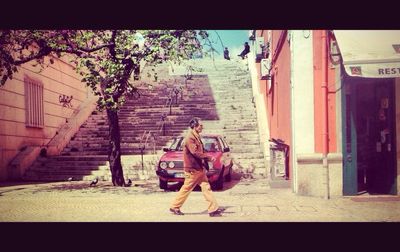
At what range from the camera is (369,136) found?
423 inches

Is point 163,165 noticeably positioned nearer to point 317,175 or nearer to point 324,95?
point 317,175

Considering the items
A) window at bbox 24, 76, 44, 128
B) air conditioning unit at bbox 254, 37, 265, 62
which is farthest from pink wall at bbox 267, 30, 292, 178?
window at bbox 24, 76, 44, 128


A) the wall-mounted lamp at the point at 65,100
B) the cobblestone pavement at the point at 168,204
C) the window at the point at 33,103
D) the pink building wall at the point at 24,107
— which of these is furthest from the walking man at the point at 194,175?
the wall-mounted lamp at the point at 65,100

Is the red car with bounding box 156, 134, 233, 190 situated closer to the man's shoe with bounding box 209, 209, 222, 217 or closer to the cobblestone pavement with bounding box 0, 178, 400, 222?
the cobblestone pavement with bounding box 0, 178, 400, 222

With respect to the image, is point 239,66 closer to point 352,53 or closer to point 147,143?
point 147,143

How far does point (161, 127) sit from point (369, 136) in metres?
8.94

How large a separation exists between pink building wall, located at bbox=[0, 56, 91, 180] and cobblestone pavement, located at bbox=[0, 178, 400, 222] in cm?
283

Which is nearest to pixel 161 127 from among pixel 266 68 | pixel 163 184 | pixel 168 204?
pixel 266 68

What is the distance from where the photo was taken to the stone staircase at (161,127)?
14.6 metres

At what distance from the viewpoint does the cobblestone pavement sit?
25.2 feet

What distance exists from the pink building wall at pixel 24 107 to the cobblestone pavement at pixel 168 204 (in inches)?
111
